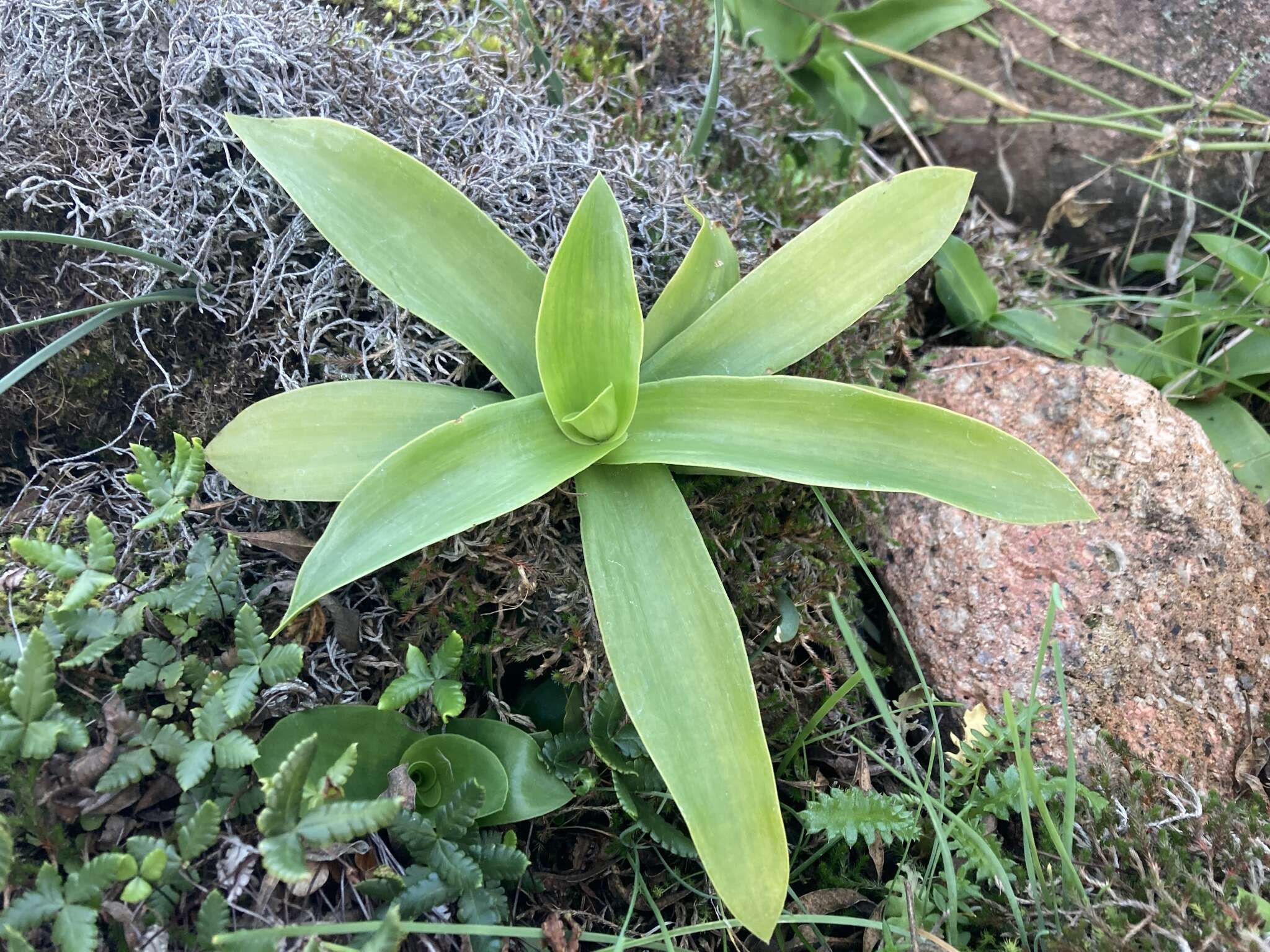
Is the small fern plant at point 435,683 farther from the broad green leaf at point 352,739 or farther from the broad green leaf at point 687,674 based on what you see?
the broad green leaf at point 687,674

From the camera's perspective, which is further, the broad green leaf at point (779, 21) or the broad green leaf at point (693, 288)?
the broad green leaf at point (779, 21)

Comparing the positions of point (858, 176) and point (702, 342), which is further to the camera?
point (858, 176)

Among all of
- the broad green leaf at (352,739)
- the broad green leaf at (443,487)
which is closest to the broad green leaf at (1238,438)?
the broad green leaf at (443,487)

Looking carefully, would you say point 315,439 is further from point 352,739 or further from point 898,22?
point 898,22

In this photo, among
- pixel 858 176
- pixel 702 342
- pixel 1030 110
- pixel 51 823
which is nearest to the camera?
pixel 51 823

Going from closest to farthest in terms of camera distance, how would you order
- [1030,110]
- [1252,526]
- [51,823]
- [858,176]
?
[51,823]
[1252,526]
[858,176]
[1030,110]

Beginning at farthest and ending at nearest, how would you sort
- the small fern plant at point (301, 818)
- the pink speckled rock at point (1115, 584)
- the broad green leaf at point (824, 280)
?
the pink speckled rock at point (1115, 584)
the broad green leaf at point (824, 280)
the small fern plant at point (301, 818)

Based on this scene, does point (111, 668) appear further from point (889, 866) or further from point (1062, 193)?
point (1062, 193)

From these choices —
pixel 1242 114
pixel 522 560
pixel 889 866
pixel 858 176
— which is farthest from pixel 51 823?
pixel 1242 114

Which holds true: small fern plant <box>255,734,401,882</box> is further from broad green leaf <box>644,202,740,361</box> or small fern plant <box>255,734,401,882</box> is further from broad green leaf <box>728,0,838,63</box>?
broad green leaf <box>728,0,838,63</box>
